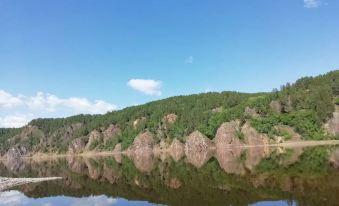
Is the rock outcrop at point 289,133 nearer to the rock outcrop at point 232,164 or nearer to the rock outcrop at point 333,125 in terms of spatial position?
the rock outcrop at point 333,125

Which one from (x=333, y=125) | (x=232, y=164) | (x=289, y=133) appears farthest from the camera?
(x=289, y=133)

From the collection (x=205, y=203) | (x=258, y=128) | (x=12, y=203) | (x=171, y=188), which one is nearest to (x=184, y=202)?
(x=205, y=203)

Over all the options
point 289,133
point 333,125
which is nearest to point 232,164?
point 333,125

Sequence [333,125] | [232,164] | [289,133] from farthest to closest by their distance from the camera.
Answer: [289,133] < [333,125] < [232,164]

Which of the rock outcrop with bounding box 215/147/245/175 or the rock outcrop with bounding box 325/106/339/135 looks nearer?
the rock outcrop with bounding box 215/147/245/175

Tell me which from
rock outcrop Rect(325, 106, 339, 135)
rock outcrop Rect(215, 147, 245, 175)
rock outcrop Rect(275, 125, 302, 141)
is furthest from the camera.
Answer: rock outcrop Rect(275, 125, 302, 141)

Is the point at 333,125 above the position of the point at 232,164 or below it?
above

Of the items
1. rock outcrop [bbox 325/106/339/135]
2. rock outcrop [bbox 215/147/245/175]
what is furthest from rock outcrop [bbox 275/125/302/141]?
rock outcrop [bbox 215/147/245/175]

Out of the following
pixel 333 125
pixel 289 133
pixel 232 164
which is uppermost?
pixel 333 125

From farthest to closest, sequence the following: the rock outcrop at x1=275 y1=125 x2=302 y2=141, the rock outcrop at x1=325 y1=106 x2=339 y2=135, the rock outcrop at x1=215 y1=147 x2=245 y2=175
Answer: the rock outcrop at x1=275 y1=125 x2=302 y2=141, the rock outcrop at x1=325 y1=106 x2=339 y2=135, the rock outcrop at x1=215 y1=147 x2=245 y2=175

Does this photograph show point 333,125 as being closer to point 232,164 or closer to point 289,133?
point 289,133

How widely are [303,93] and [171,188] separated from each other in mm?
152144

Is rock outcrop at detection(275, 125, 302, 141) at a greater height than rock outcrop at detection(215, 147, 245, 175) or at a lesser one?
greater

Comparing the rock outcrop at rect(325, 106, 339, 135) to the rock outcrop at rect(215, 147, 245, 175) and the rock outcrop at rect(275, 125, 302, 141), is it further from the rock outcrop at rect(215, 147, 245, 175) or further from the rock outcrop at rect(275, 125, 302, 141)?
the rock outcrop at rect(215, 147, 245, 175)
